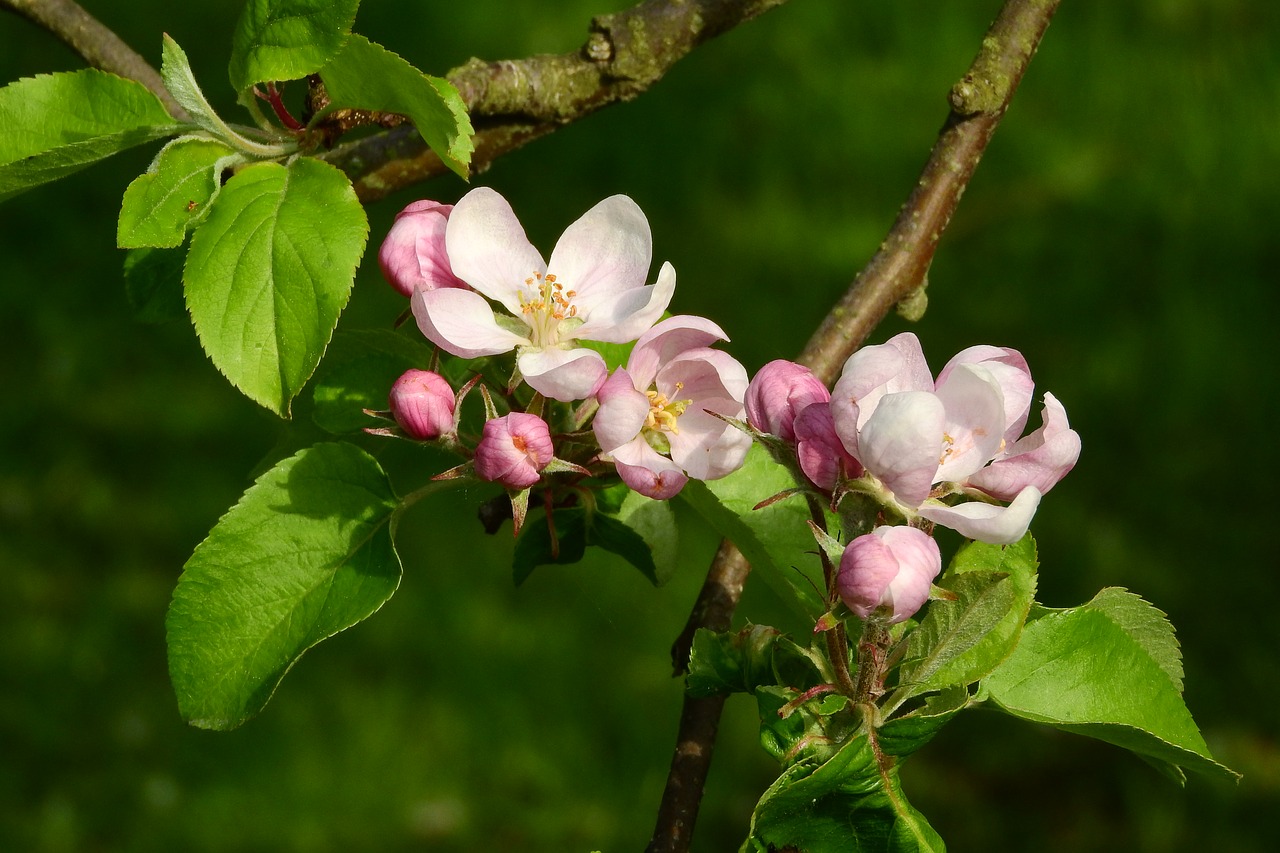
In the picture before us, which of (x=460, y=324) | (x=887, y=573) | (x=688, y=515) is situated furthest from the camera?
(x=688, y=515)

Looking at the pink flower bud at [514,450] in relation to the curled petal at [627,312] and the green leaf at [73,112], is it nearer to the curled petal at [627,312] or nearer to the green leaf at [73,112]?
the curled petal at [627,312]

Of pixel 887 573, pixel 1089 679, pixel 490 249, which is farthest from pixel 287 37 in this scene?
pixel 1089 679

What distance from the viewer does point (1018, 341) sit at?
3.56 meters

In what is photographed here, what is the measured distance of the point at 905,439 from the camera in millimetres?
940

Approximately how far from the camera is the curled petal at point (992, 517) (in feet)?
3.19

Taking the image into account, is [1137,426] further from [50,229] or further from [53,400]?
[50,229]

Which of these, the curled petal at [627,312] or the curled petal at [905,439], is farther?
the curled petal at [627,312]

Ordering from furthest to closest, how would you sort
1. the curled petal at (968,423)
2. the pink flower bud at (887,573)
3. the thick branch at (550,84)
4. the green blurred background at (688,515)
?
the green blurred background at (688,515), the thick branch at (550,84), the curled petal at (968,423), the pink flower bud at (887,573)

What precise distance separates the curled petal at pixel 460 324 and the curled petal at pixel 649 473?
0.15 meters

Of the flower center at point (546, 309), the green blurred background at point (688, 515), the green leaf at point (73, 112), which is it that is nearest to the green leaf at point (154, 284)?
the green leaf at point (73, 112)

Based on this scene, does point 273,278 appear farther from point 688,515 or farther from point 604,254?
point 688,515

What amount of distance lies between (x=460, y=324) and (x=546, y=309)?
0.10m

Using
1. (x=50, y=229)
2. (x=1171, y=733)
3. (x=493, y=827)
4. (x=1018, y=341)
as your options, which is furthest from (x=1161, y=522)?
(x=50, y=229)

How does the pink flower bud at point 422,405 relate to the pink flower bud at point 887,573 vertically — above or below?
below
